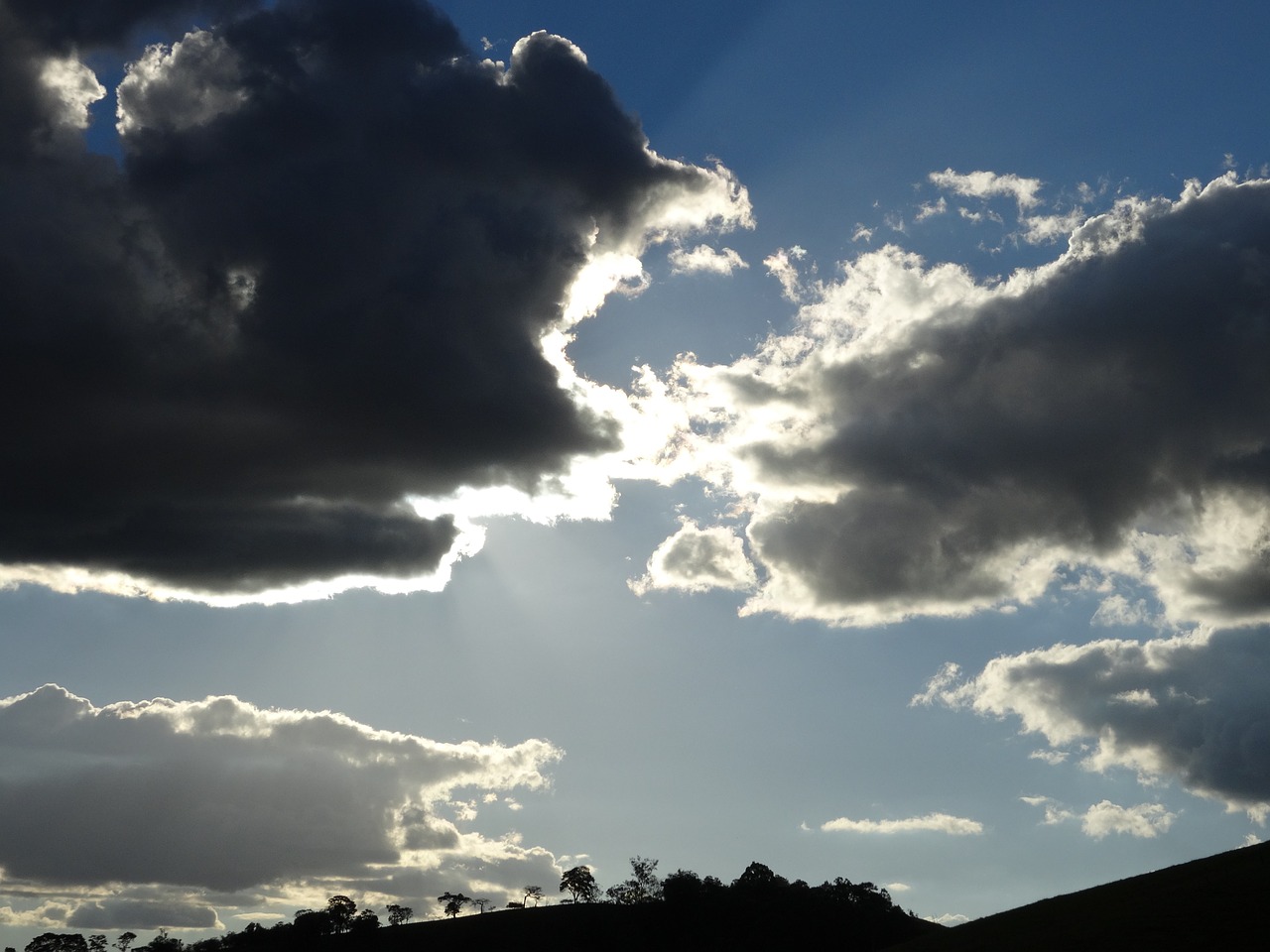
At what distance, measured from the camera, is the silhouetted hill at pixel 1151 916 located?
386 feet

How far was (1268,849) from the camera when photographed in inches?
5856

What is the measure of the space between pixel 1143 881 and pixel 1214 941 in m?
39.4

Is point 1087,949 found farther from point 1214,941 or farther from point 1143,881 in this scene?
point 1143,881

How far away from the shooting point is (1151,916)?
418 feet

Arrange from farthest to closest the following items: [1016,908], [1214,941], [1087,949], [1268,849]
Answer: [1016,908]
[1268,849]
[1087,949]
[1214,941]

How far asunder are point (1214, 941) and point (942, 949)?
143 ft

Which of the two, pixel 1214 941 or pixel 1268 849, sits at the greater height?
pixel 1268 849

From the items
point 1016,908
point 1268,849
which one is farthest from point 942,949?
point 1268,849

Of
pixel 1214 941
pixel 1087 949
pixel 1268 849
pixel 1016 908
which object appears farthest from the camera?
pixel 1016 908

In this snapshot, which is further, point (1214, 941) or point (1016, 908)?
point (1016, 908)

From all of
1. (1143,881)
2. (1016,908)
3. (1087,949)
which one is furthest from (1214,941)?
(1016,908)

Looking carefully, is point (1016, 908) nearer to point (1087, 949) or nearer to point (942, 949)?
point (942, 949)

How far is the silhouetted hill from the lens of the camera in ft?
386

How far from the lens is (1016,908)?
551 ft
